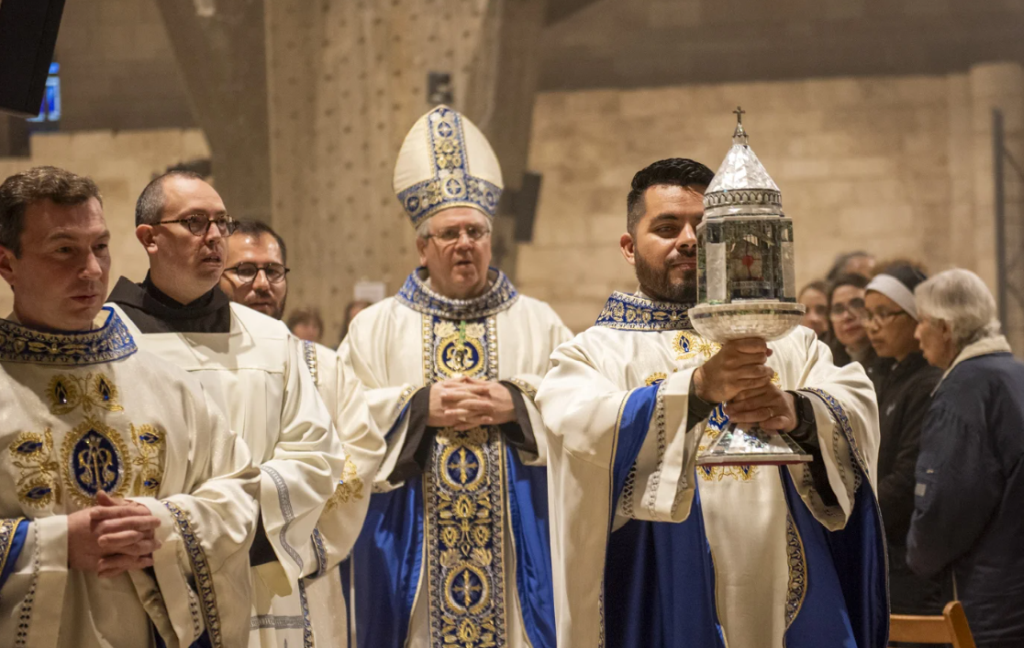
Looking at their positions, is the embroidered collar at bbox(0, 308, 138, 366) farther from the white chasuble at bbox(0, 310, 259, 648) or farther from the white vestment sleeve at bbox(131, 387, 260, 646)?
the white vestment sleeve at bbox(131, 387, 260, 646)

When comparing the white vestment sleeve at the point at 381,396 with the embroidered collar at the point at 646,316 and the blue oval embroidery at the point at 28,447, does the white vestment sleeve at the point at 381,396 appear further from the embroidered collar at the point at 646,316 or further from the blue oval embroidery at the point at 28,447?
the blue oval embroidery at the point at 28,447

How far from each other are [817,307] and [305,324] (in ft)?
9.17

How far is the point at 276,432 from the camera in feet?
12.0

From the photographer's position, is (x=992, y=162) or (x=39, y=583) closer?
(x=39, y=583)

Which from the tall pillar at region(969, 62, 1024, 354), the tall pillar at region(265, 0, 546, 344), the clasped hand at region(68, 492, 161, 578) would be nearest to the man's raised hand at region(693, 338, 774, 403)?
the clasped hand at region(68, 492, 161, 578)

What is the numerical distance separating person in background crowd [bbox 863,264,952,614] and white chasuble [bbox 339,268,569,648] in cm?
138

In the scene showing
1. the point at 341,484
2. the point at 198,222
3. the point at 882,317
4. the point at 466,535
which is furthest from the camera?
the point at 882,317

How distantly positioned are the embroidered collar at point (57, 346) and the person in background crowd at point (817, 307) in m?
4.07

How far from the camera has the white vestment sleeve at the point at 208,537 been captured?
278 cm

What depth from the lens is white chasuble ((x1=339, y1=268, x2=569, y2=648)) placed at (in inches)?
188

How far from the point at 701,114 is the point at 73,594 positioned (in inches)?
419

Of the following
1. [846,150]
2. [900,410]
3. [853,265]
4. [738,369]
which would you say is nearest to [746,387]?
[738,369]

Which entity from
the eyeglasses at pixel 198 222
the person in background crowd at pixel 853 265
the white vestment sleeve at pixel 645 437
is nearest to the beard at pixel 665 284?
the white vestment sleeve at pixel 645 437

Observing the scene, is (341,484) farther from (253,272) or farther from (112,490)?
(112,490)
